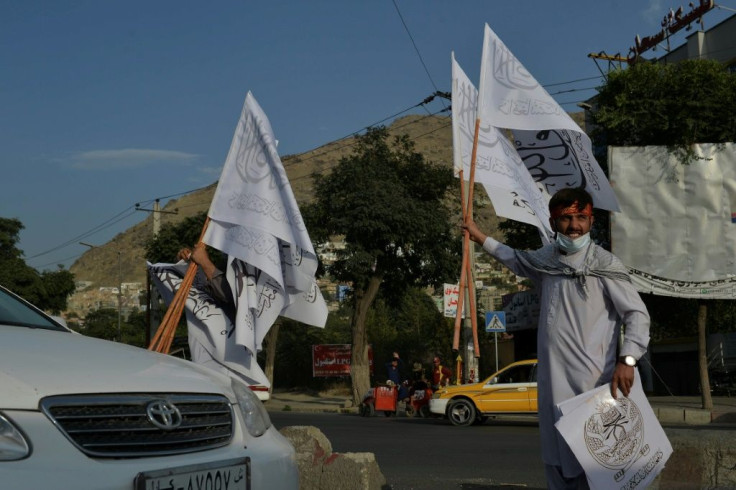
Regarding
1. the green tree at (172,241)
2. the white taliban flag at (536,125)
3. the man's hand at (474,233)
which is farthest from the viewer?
the green tree at (172,241)

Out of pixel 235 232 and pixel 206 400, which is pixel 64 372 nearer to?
pixel 206 400

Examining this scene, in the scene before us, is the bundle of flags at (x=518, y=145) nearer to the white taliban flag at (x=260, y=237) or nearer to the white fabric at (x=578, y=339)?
the white taliban flag at (x=260, y=237)

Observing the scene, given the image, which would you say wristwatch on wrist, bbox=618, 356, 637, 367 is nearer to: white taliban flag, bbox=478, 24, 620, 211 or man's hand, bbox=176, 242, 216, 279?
white taliban flag, bbox=478, 24, 620, 211

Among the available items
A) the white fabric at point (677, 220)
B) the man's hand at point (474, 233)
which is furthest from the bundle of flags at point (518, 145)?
the white fabric at point (677, 220)

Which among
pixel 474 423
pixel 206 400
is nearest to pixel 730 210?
pixel 474 423

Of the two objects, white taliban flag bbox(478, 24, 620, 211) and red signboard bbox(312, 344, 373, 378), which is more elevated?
white taliban flag bbox(478, 24, 620, 211)

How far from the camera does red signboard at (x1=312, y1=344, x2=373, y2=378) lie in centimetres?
3741

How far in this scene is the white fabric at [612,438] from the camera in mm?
4188

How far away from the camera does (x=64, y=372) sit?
3221mm

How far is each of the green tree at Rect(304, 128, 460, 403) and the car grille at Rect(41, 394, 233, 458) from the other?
2558 centimetres

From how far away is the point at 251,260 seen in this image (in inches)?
271

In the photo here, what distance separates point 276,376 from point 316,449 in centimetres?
3837

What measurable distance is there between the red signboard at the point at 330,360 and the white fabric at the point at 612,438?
33232mm

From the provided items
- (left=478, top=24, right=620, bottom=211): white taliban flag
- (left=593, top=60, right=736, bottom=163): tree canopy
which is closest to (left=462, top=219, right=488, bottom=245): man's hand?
(left=478, top=24, right=620, bottom=211): white taliban flag
